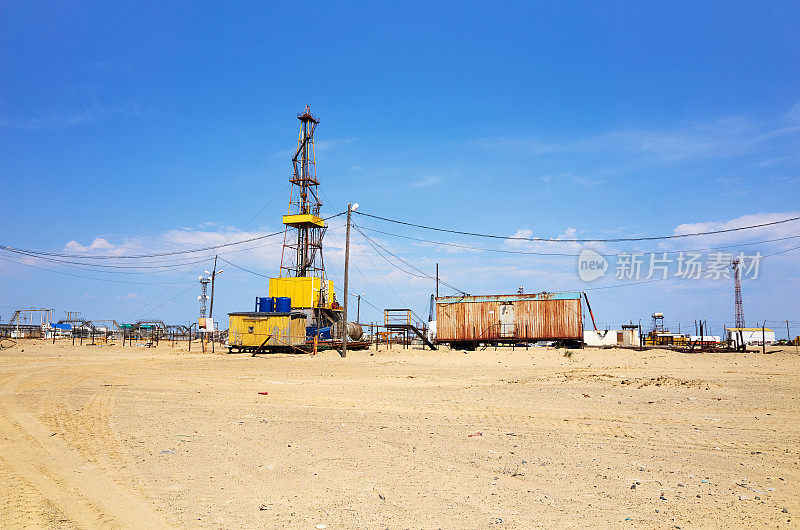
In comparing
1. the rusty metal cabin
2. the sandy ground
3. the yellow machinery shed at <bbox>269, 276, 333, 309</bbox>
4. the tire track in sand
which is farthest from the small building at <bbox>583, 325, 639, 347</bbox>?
the tire track in sand

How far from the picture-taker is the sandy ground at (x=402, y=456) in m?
4.94

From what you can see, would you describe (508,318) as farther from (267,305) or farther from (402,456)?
(402,456)

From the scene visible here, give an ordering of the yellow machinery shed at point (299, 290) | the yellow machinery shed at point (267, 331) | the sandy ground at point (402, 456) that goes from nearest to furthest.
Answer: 1. the sandy ground at point (402, 456)
2. the yellow machinery shed at point (267, 331)
3. the yellow machinery shed at point (299, 290)

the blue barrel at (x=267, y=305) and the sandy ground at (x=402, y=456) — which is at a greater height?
the blue barrel at (x=267, y=305)

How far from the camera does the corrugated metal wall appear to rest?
35.2m

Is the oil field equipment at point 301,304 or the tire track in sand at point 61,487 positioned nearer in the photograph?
the tire track in sand at point 61,487

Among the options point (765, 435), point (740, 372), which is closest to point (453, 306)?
point (740, 372)

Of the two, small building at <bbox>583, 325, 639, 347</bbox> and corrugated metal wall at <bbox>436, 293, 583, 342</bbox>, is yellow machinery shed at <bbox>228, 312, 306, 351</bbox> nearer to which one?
corrugated metal wall at <bbox>436, 293, 583, 342</bbox>

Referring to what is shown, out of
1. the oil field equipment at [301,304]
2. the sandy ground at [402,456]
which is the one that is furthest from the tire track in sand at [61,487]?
the oil field equipment at [301,304]

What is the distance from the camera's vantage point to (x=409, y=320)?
36.4m

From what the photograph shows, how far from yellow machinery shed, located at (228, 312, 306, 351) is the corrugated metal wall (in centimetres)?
994

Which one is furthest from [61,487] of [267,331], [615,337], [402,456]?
[615,337]

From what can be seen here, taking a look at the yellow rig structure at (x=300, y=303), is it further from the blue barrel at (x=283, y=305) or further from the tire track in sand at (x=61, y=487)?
the tire track in sand at (x=61, y=487)

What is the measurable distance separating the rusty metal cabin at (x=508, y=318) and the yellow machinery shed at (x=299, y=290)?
1080 centimetres
